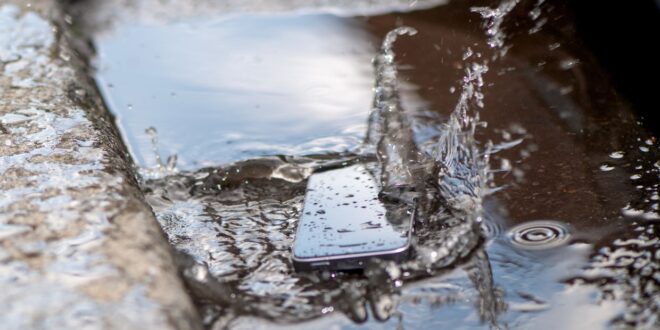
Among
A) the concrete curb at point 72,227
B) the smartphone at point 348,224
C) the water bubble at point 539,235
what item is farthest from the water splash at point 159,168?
the water bubble at point 539,235

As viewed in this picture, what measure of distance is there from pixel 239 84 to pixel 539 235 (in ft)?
3.32

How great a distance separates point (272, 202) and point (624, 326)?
2.34 ft

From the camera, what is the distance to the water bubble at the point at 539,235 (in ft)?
4.75

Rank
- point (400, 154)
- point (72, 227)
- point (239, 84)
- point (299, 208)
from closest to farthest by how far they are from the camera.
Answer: point (72, 227)
point (299, 208)
point (400, 154)
point (239, 84)

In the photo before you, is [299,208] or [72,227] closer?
[72,227]

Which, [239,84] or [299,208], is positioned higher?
[239,84]

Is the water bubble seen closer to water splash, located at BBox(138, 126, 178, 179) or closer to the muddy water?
the muddy water

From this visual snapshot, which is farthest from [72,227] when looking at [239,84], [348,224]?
[239,84]

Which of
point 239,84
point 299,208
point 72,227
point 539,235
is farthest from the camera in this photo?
point 239,84

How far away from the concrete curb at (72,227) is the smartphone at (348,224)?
0.83 ft

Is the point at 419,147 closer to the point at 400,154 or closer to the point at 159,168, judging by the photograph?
the point at 400,154

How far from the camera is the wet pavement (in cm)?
131

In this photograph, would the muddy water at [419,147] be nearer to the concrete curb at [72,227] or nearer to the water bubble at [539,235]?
the water bubble at [539,235]

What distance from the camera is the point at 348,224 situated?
150 cm
